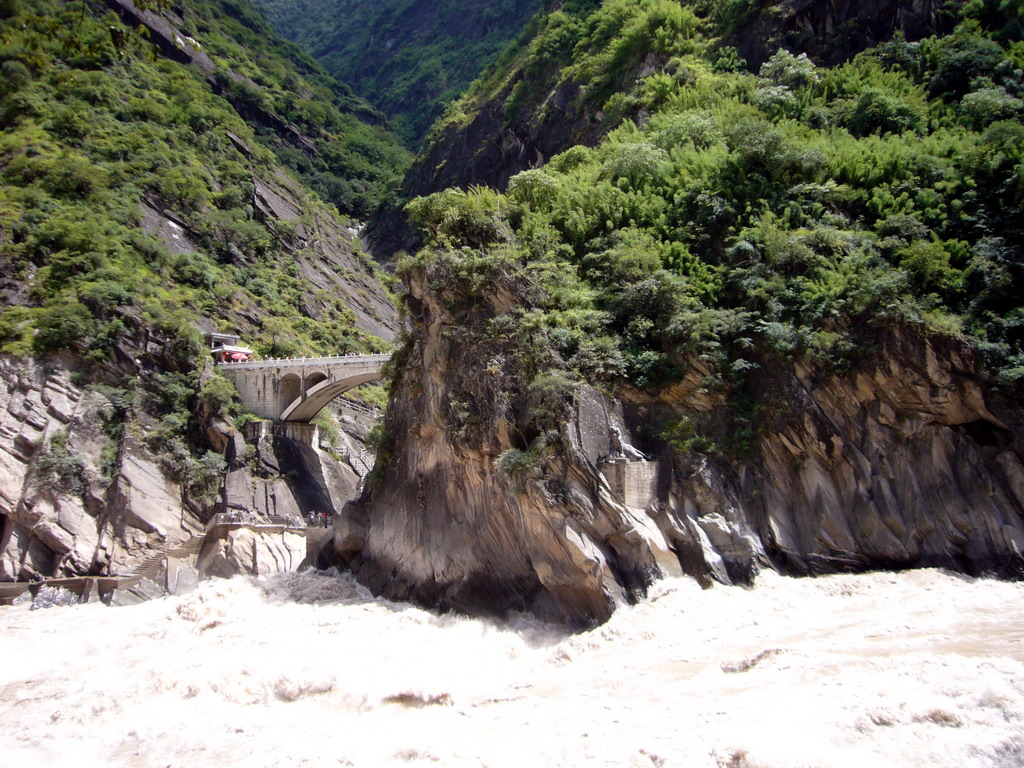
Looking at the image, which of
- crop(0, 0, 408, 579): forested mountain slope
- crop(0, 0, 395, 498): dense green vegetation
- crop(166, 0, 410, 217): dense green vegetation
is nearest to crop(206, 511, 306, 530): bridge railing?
crop(0, 0, 408, 579): forested mountain slope

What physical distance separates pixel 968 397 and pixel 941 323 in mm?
2537

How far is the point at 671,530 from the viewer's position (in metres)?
24.3

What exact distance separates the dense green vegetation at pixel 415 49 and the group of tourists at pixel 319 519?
262 feet

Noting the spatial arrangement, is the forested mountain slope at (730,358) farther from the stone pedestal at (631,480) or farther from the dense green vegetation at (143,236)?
the dense green vegetation at (143,236)

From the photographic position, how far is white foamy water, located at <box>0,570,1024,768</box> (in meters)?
14.4

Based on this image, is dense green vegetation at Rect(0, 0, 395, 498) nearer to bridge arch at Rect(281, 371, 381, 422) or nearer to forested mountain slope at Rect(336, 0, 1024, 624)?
bridge arch at Rect(281, 371, 381, 422)

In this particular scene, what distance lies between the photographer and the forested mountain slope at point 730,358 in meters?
24.0

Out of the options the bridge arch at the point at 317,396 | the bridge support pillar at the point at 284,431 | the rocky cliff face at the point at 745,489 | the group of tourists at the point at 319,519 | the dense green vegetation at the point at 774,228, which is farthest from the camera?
the bridge support pillar at the point at 284,431

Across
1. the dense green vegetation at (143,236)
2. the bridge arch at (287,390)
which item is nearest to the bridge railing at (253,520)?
the dense green vegetation at (143,236)

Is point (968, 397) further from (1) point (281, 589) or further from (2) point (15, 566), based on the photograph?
(2) point (15, 566)

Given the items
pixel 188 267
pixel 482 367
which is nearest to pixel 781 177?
pixel 482 367

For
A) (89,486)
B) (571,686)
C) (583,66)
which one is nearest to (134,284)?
(89,486)

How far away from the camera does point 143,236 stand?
53.4m

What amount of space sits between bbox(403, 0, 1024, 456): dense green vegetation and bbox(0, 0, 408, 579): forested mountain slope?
53.6 feet
